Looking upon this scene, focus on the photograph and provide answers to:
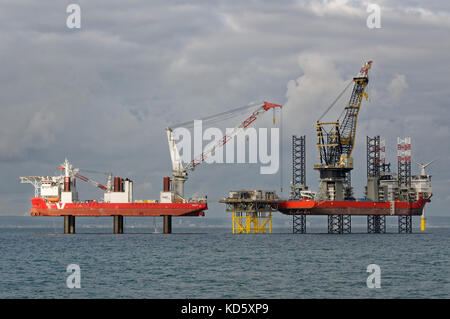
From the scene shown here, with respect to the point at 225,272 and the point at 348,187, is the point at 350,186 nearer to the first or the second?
the point at 348,187

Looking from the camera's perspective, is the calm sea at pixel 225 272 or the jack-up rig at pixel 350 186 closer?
the calm sea at pixel 225 272

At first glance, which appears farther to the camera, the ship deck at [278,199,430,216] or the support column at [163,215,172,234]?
the support column at [163,215,172,234]

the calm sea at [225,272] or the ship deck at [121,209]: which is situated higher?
the ship deck at [121,209]

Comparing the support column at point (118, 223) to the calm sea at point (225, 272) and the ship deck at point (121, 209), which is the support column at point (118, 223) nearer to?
the ship deck at point (121, 209)

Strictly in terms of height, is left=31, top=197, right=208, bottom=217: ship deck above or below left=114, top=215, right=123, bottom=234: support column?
above

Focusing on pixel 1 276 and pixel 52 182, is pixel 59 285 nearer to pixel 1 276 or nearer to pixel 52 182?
pixel 1 276

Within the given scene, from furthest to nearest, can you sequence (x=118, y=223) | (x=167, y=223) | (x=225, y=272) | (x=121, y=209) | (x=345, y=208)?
1. (x=118, y=223)
2. (x=167, y=223)
3. (x=345, y=208)
4. (x=121, y=209)
5. (x=225, y=272)

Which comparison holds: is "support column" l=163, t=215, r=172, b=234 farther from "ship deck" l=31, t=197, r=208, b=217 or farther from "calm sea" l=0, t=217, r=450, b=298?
"calm sea" l=0, t=217, r=450, b=298

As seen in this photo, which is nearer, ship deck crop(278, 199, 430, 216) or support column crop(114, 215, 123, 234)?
ship deck crop(278, 199, 430, 216)

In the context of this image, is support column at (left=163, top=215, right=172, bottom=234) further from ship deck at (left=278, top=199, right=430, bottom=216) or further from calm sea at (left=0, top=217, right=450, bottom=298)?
calm sea at (left=0, top=217, right=450, bottom=298)

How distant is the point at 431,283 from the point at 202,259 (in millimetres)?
24810

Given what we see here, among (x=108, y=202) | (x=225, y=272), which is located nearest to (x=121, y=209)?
(x=108, y=202)

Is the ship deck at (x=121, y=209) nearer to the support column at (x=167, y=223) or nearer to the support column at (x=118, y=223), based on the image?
the support column at (x=167, y=223)

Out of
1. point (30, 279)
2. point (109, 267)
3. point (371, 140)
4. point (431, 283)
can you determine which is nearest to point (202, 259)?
point (109, 267)
